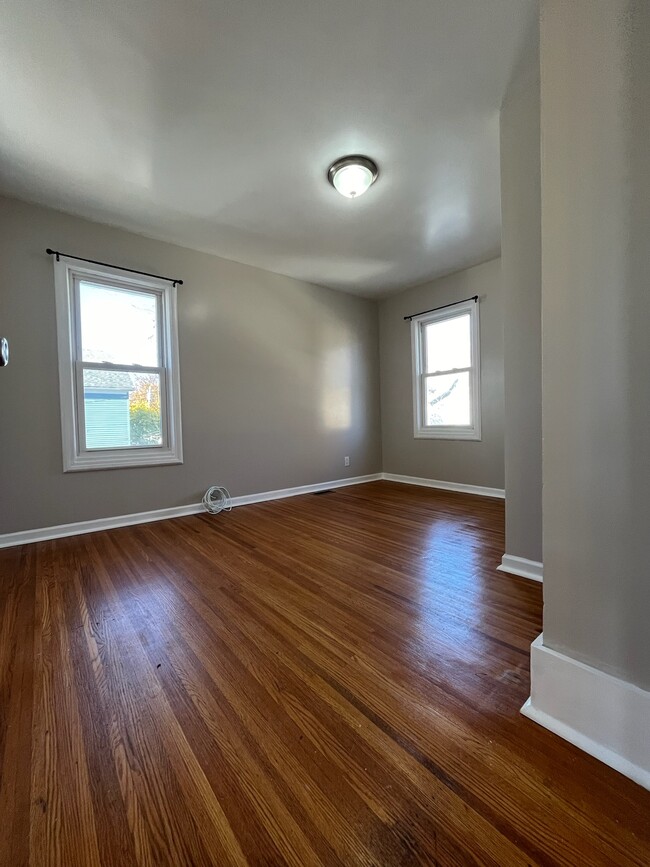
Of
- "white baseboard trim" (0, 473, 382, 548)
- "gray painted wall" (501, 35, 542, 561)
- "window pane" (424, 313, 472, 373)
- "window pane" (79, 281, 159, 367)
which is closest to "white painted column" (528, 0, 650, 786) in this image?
"gray painted wall" (501, 35, 542, 561)

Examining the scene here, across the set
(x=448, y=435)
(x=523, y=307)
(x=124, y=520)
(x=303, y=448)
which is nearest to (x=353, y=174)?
(x=523, y=307)

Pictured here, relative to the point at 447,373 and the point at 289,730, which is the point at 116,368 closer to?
the point at 289,730

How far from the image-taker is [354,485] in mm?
4656

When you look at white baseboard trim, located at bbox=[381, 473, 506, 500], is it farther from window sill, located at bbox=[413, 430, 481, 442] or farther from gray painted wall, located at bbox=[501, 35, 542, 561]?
gray painted wall, located at bbox=[501, 35, 542, 561]

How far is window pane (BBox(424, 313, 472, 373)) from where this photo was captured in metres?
4.10

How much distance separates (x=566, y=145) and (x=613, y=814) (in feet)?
5.02

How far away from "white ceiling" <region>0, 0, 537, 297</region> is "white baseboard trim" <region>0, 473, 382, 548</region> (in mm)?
2460

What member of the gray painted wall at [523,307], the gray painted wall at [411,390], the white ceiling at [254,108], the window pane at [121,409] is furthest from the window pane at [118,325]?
the gray painted wall at [411,390]

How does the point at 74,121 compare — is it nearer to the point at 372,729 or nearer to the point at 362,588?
the point at 362,588

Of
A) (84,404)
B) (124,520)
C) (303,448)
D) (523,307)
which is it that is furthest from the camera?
(303,448)

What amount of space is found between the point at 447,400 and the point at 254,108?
3.36 meters

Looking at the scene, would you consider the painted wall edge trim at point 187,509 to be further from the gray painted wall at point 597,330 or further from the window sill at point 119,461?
the gray painted wall at point 597,330

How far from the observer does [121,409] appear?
10.0ft

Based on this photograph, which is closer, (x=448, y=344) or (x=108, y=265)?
(x=108, y=265)
